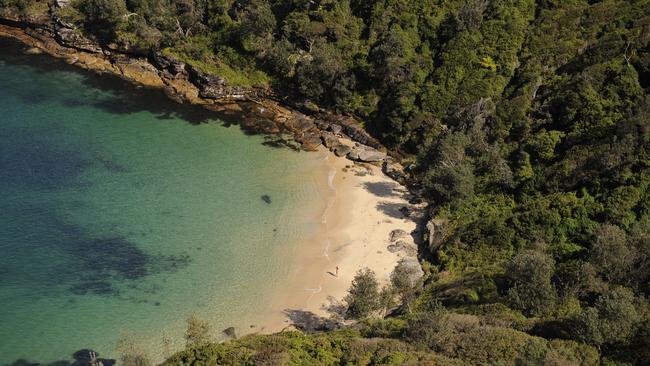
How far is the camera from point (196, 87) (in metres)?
95.4

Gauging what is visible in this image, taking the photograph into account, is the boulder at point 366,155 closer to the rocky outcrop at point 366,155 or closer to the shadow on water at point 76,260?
the rocky outcrop at point 366,155

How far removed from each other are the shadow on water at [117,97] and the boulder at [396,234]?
112 ft

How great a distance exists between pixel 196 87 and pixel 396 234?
46.6 meters

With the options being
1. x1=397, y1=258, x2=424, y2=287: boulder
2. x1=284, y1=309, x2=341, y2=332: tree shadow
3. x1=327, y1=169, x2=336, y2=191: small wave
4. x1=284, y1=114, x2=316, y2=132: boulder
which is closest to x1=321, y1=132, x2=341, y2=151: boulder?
x1=284, y1=114, x2=316, y2=132: boulder

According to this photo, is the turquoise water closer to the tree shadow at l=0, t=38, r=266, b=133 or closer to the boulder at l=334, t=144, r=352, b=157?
the tree shadow at l=0, t=38, r=266, b=133

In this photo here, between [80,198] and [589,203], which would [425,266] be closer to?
[589,203]

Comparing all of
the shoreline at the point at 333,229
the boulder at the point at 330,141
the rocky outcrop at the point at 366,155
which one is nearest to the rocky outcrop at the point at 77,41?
the shoreline at the point at 333,229

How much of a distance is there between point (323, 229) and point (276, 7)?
1892 inches

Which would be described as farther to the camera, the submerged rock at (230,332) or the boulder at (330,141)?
the boulder at (330,141)

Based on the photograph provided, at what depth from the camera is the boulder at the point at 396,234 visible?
67.5 metres

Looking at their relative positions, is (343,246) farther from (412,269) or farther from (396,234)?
(412,269)

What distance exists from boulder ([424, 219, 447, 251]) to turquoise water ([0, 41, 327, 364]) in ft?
47.1

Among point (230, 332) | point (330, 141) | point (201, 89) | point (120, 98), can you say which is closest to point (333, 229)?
point (330, 141)

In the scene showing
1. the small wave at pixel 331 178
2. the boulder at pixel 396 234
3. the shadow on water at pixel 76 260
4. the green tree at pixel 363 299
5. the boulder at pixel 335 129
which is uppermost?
the boulder at pixel 335 129
